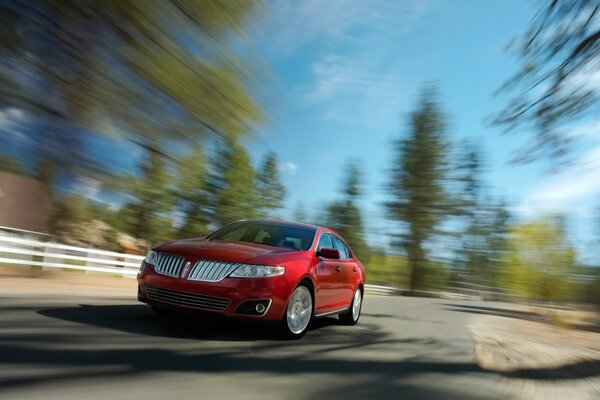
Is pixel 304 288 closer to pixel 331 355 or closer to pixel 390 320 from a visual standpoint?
pixel 331 355

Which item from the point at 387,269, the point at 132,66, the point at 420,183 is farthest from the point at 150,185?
the point at 387,269

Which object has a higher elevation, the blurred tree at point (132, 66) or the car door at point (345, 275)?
the blurred tree at point (132, 66)

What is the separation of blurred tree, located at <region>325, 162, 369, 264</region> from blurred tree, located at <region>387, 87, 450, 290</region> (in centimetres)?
1436

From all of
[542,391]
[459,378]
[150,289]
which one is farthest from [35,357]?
[542,391]

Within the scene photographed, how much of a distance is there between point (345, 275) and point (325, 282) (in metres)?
1.16

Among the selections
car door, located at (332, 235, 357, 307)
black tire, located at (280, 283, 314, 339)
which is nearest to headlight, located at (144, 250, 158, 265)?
black tire, located at (280, 283, 314, 339)

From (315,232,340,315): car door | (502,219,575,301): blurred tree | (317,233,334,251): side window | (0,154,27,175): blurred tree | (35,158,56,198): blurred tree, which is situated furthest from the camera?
(502,219,575,301): blurred tree

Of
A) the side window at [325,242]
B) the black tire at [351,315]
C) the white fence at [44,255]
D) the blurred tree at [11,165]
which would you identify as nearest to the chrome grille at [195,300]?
the blurred tree at [11,165]

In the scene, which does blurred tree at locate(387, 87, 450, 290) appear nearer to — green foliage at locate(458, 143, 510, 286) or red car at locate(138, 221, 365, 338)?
green foliage at locate(458, 143, 510, 286)

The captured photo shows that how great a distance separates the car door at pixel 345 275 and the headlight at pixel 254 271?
2.19 meters

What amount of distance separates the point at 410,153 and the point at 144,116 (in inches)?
1776

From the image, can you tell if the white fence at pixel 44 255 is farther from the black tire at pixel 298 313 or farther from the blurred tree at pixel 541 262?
the blurred tree at pixel 541 262

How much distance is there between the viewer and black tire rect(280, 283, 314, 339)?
21.4ft

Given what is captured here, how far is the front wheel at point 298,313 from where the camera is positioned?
6546 millimetres
